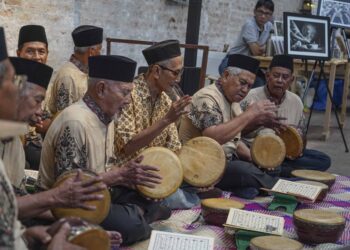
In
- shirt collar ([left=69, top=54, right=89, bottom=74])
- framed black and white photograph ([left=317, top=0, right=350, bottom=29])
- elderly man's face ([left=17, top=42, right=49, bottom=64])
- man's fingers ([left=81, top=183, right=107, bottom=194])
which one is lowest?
man's fingers ([left=81, top=183, right=107, bottom=194])

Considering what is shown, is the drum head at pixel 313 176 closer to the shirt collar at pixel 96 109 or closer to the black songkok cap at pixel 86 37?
the black songkok cap at pixel 86 37

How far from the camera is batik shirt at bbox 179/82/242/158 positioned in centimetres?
450

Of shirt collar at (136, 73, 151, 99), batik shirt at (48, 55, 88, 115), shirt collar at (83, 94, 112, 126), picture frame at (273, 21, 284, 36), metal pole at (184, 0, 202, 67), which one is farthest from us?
picture frame at (273, 21, 284, 36)

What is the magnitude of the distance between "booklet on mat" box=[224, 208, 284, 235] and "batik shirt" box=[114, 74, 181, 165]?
74 cm

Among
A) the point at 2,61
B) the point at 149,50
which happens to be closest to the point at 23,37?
the point at 149,50

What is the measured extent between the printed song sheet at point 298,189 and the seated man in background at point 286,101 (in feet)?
2.57

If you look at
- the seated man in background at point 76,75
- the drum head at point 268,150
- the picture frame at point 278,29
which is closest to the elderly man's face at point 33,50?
the seated man in background at point 76,75

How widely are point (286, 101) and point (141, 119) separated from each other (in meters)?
1.78

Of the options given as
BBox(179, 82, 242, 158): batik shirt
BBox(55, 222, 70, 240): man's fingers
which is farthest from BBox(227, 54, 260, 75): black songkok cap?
BBox(55, 222, 70, 240): man's fingers

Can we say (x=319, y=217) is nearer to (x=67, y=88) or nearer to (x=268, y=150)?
(x=268, y=150)

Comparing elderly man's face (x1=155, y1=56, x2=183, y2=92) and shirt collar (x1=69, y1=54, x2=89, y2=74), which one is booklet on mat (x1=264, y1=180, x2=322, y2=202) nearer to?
elderly man's face (x1=155, y1=56, x2=183, y2=92)

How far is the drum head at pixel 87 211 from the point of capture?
9.38ft

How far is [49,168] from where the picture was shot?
10.3 ft

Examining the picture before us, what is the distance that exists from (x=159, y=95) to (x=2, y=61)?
2.26m
